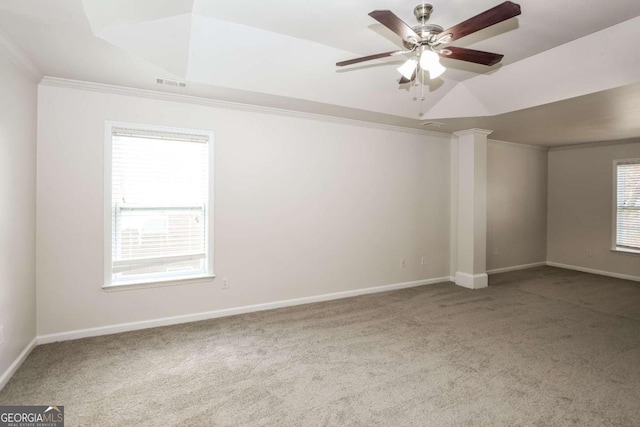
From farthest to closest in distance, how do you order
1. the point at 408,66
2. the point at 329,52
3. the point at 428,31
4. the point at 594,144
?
the point at 594,144 < the point at 329,52 < the point at 408,66 < the point at 428,31

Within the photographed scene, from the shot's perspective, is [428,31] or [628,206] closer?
[428,31]

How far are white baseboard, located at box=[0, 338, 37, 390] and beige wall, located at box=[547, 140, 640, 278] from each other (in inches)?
332

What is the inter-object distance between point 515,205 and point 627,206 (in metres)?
1.75

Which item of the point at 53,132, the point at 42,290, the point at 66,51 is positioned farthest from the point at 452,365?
the point at 53,132

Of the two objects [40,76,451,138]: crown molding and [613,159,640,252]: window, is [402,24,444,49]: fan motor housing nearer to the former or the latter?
[40,76,451,138]: crown molding

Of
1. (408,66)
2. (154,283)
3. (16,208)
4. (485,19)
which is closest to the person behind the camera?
A: (485,19)

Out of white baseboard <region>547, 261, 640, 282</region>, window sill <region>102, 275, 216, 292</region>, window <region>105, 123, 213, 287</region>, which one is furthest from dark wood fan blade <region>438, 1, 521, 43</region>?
white baseboard <region>547, 261, 640, 282</region>

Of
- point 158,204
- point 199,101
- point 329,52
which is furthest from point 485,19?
point 158,204

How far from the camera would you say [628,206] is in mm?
5781

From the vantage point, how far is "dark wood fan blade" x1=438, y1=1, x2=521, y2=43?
161cm

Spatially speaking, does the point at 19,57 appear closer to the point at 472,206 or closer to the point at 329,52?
the point at 329,52

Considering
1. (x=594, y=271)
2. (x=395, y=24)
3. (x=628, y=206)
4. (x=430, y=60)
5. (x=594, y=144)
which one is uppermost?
(x=594, y=144)

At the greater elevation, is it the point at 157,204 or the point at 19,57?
the point at 19,57

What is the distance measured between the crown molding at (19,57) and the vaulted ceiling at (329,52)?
1.9 inches
